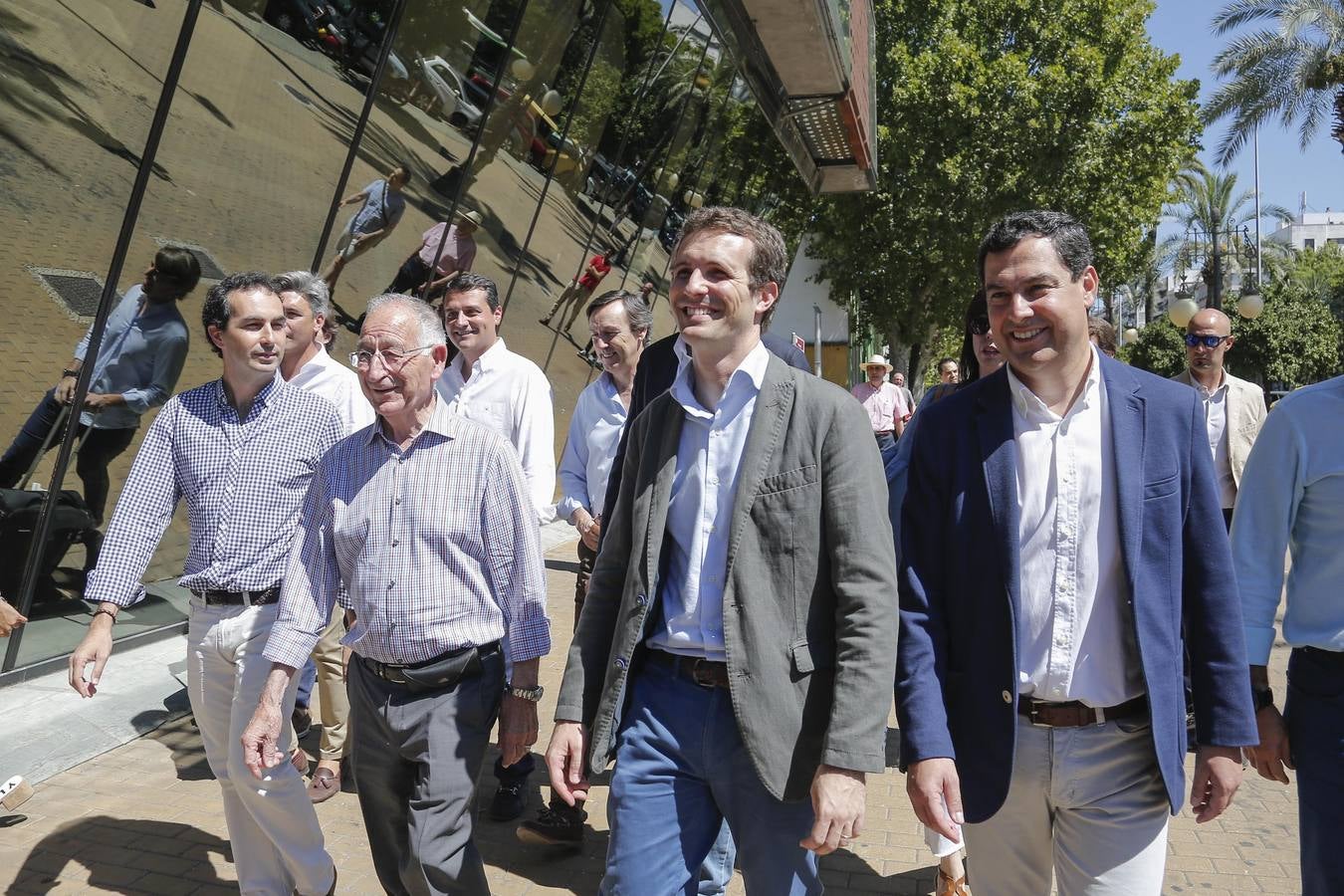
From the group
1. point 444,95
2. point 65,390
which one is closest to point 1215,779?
point 65,390

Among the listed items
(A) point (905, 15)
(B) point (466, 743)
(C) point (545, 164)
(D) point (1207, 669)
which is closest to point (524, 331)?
(C) point (545, 164)

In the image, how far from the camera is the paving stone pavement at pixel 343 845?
13.0ft

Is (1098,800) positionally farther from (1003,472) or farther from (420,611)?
(420,611)

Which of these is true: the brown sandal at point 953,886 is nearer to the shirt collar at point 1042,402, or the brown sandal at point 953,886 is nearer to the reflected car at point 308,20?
the shirt collar at point 1042,402

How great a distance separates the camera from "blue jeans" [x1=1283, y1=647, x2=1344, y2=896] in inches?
99.8

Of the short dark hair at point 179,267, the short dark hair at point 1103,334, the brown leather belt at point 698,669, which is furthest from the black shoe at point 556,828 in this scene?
the short dark hair at point 179,267

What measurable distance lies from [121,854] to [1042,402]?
3659 millimetres

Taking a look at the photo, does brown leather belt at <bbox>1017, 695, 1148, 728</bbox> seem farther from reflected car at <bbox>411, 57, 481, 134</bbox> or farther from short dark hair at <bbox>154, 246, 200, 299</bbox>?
reflected car at <bbox>411, 57, 481, 134</bbox>

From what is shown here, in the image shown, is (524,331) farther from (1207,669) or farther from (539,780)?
(1207,669)

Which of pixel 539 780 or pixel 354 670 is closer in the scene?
pixel 354 670

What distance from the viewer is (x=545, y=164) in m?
11.0

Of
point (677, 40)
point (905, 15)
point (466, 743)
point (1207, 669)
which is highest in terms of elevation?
point (905, 15)

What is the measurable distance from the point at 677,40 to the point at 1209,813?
12598 millimetres

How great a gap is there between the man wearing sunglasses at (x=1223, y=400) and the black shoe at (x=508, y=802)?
3948mm
